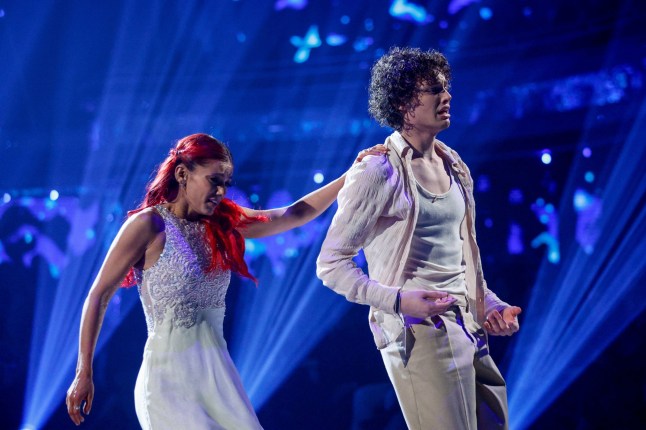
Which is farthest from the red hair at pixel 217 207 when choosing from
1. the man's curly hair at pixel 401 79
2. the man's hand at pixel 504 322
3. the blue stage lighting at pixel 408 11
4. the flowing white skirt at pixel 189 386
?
the blue stage lighting at pixel 408 11

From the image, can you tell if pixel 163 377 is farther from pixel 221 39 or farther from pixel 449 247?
pixel 221 39

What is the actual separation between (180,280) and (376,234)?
758 millimetres

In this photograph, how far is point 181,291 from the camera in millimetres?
2797

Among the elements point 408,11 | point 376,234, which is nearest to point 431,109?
point 376,234

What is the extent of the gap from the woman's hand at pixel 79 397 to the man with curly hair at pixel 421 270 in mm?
904

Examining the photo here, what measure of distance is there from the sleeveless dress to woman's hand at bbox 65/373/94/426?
19 cm

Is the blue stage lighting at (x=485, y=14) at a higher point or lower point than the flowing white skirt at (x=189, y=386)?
higher

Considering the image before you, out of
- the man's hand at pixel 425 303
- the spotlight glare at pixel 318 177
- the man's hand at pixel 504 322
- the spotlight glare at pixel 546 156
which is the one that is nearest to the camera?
the man's hand at pixel 425 303

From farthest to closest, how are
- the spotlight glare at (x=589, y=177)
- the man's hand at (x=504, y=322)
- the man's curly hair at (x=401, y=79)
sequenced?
the spotlight glare at (x=589, y=177), the man's curly hair at (x=401, y=79), the man's hand at (x=504, y=322)

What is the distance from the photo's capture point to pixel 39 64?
682 centimetres

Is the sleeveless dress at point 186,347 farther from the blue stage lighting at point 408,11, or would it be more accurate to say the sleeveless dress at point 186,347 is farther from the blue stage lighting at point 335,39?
the blue stage lighting at point 408,11

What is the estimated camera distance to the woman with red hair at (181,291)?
8.71 ft

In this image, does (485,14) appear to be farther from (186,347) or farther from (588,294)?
(186,347)

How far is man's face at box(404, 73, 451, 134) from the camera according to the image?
285 cm
